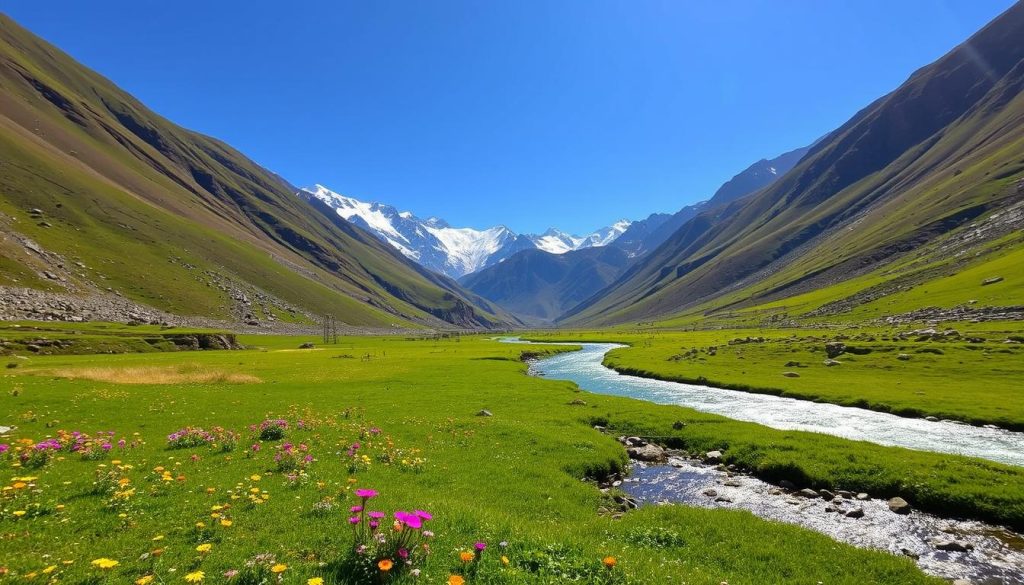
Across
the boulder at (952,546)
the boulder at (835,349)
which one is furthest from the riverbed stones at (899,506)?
the boulder at (835,349)

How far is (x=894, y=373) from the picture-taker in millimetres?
50500

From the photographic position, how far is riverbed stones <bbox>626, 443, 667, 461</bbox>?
27859 mm

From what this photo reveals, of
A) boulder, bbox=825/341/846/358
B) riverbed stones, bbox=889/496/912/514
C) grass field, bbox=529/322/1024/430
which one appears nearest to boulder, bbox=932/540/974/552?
riverbed stones, bbox=889/496/912/514

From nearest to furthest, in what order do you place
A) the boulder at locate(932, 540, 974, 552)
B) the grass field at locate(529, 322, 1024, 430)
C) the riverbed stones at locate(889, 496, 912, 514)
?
the boulder at locate(932, 540, 974, 552) → the riverbed stones at locate(889, 496, 912, 514) → the grass field at locate(529, 322, 1024, 430)

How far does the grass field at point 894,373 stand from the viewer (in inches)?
1451

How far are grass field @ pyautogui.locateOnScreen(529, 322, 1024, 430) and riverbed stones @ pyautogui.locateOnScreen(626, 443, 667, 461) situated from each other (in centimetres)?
2441

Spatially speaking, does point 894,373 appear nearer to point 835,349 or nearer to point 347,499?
point 835,349

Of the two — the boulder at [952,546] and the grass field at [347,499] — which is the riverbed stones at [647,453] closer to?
the grass field at [347,499]

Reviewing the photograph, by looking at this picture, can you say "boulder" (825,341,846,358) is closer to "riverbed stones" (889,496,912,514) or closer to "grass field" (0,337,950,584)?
"grass field" (0,337,950,584)

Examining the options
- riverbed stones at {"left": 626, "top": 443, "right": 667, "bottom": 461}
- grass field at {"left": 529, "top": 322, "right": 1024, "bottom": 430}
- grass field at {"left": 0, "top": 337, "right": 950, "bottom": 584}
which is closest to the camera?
grass field at {"left": 0, "top": 337, "right": 950, "bottom": 584}

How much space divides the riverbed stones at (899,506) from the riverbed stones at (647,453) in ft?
35.6

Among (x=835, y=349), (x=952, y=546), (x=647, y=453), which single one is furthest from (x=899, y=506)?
(x=835, y=349)

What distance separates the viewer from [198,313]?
6462 inches

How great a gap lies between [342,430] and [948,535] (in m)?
28.9
